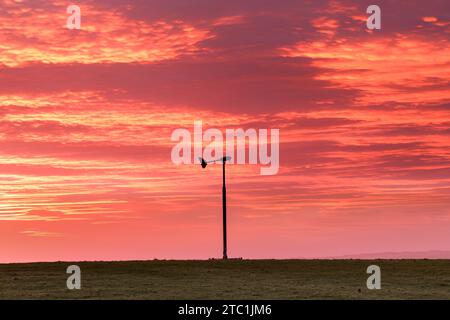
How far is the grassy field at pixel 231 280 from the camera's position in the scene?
133 ft

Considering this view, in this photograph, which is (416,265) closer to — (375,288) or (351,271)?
(351,271)

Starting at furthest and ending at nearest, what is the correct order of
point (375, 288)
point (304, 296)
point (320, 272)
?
point (320, 272) → point (375, 288) → point (304, 296)

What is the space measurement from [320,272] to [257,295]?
15.9 m

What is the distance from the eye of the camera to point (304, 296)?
39.5 m

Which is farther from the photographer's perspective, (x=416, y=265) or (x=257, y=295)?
(x=416, y=265)

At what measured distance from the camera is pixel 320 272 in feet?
179

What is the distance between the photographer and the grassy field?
40.6 metres

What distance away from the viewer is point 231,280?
48.1 m

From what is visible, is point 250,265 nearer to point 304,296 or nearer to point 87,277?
point 87,277
